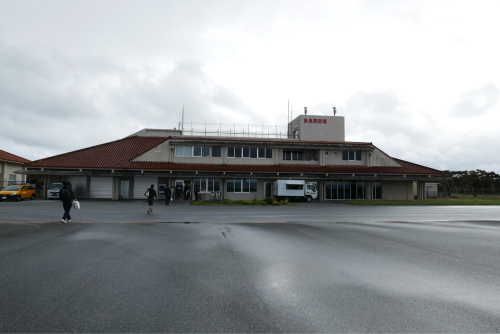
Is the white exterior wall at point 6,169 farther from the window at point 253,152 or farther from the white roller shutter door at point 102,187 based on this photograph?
the window at point 253,152

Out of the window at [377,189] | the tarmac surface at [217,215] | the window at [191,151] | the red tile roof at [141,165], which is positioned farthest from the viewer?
the window at [377,189]

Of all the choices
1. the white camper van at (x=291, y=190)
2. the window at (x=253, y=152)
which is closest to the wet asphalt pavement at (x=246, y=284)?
the white camper van at (x=291, y=190)

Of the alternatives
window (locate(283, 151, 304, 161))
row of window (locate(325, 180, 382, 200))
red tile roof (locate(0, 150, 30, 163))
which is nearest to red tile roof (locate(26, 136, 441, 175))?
window (locate(283, 151, 304, 161))

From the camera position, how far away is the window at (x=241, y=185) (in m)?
37.3

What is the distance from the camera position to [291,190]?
35.9m

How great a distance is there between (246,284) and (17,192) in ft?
116

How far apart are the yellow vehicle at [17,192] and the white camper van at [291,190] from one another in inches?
1001

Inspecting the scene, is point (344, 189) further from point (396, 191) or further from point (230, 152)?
point (230, 152)

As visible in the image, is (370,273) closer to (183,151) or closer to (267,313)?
(267,313)

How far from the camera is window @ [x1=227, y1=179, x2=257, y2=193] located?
37.3m

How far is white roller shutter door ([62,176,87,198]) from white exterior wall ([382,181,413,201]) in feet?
111

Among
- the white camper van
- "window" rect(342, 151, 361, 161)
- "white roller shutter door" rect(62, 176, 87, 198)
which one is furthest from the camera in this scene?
"window" rect(342, 151, 361, 161)

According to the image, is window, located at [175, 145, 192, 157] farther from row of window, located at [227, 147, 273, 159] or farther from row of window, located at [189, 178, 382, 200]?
row of window, located at [227, 147, 273, 159]

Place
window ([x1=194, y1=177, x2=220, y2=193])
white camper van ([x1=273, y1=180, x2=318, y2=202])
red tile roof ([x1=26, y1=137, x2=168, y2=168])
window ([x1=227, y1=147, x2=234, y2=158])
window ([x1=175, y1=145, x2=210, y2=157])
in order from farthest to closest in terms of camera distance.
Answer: window ([x1=227, y1=147, x2=234, y2=158]) < window ([x1=175, y1=145, x2=210, y2=157]) < window ([x1=194, y1=177, x2=220, y2=193]) < white camper van ([x1=273, y1=180, x2=318, y2=202]) < red tile roof ([x1=26, y1=137, x2=168, y2=168])
